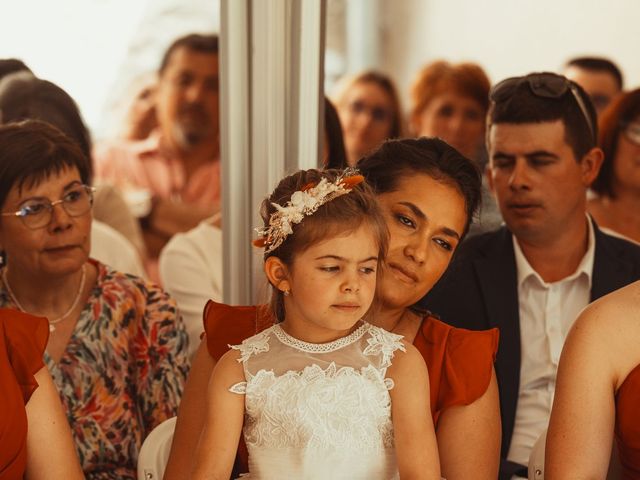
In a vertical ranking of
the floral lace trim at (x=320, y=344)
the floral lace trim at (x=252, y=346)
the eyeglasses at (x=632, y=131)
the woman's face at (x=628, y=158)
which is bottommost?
the floral lace trim at (x=252, y=346)

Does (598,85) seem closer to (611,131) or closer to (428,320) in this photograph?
(611,131)

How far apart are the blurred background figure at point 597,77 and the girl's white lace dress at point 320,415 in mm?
3016

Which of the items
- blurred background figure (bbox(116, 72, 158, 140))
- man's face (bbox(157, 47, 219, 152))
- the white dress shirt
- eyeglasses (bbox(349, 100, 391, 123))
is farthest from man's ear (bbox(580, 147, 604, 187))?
blurred background figure (bbox(116, 72, 158, 140))

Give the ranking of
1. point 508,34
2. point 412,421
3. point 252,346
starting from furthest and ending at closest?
point 508,34
point 252,346
point 412,421

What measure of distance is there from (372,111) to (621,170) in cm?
143

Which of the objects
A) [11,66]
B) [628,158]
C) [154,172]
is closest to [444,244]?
[11,66]

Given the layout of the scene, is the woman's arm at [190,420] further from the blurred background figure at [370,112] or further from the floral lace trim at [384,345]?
the blurred background figure at [370,112]

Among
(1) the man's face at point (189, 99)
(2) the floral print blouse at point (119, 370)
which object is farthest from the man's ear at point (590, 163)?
(1) the man's face at point (189, 99)

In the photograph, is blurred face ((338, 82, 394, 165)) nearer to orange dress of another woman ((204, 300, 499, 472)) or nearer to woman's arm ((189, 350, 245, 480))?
orange dress of another woman ((204, 300, 499, 472))

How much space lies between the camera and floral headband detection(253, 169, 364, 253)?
6.04 ft

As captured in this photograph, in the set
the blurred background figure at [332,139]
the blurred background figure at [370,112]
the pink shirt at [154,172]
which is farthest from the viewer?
the pink shirt at [154,172]

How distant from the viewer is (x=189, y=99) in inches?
Answer: 196

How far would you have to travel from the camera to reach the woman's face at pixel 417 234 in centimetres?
201

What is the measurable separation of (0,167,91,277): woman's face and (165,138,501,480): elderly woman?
51cm
